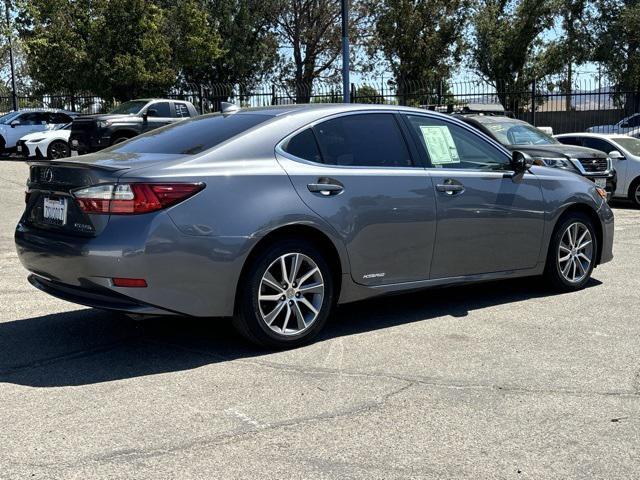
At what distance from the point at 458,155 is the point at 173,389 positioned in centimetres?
304

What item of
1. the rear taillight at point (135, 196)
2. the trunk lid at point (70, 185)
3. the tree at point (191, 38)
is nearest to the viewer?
the rear taillight at point (135, 196)

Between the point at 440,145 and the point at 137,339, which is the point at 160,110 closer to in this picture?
the point at 440,145

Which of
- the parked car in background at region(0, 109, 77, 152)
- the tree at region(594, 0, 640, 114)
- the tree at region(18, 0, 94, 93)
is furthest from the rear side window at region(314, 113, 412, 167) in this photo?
the tree at region(594, 0, 640, 114)

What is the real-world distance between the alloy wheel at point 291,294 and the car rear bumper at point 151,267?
0.27 meters

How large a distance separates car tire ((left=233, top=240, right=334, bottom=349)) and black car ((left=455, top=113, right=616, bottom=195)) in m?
7.75

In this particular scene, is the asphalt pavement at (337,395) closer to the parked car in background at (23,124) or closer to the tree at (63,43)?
the parked car in background at (23,124)

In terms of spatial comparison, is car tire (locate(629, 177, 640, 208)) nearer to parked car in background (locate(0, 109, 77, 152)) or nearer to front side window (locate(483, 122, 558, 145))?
front side window (locate(483, 122, 558, 145))

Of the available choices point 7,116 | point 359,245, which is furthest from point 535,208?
point 7,116

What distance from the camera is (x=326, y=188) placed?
518cm

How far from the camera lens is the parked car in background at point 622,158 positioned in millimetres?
14812

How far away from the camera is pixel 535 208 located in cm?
647

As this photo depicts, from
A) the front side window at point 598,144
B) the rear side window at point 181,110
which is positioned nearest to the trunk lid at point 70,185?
the front side window at point 598,144

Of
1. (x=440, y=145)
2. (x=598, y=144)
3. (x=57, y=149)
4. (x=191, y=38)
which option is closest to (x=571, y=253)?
(x=440, y=145)

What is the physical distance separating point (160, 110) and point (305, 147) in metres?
18.0
